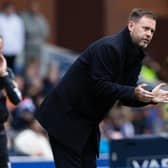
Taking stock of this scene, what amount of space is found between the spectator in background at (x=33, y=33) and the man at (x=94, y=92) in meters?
8.05

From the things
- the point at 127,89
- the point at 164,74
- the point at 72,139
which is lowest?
the point at 164,74

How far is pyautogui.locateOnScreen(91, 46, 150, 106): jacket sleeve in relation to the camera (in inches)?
284

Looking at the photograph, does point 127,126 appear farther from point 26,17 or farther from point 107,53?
point 107,53

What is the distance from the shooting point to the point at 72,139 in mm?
7598

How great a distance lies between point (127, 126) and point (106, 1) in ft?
18.5

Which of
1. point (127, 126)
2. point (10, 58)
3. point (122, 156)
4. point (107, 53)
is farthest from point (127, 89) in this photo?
point (10, 58)

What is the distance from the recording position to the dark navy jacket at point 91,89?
7.28 m

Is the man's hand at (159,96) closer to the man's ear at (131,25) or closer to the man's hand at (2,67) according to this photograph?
the man's ear at (131,25)

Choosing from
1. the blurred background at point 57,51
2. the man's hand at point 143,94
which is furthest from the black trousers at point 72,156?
the blurred background at point 57,51

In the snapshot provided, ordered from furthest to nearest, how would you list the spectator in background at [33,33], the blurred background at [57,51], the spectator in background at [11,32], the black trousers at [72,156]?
the spectator in background at [33,33] → the spectator in background at [11,32] → the blurred background at [57,51] → the black trousers at [72,156]

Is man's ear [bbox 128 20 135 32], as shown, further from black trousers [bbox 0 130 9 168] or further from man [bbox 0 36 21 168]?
black trousers [bbox 0 130 9 168]

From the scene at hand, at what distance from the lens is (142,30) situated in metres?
7.27

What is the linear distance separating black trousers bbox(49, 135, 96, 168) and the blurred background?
2.82 m

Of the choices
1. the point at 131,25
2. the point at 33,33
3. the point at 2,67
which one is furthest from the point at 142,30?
the point at 33,33
